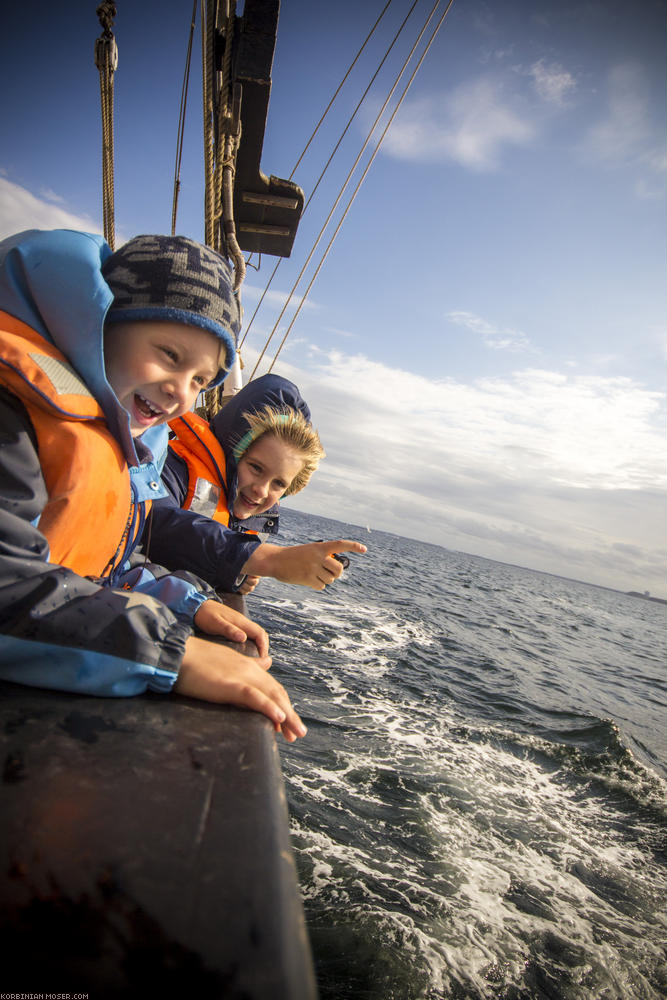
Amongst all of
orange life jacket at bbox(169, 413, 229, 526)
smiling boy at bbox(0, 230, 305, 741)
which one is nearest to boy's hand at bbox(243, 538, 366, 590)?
smiling boy at bbox(0, 230, 305, 741)

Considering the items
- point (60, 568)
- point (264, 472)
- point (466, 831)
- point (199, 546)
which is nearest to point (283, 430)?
point (264, 472)

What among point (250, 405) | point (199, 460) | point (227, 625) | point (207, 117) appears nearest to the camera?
point (227, 625)

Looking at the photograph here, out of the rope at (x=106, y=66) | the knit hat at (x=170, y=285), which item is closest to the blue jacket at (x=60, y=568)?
the knit hat at (x=170, y=285)

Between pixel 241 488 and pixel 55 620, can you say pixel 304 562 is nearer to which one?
pixel 55 620

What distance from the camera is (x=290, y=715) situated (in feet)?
3.44

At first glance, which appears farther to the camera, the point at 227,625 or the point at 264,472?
the point at 264,472

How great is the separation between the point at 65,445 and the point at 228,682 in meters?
0.63

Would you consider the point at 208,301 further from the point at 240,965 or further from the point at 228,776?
the point at 240,965

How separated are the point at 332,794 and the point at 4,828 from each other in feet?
10.4

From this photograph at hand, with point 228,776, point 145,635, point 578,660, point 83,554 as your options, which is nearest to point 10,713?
point 145,635

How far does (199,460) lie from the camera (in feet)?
8.80

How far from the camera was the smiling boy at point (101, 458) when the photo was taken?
0.88 meters

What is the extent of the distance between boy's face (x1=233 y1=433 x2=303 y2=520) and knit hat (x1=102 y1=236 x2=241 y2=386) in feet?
4.22

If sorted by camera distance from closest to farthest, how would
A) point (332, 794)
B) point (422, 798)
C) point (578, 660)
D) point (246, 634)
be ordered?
point (246, 634) < point (332, 794) < point (422, 798) < point (578, 660)
